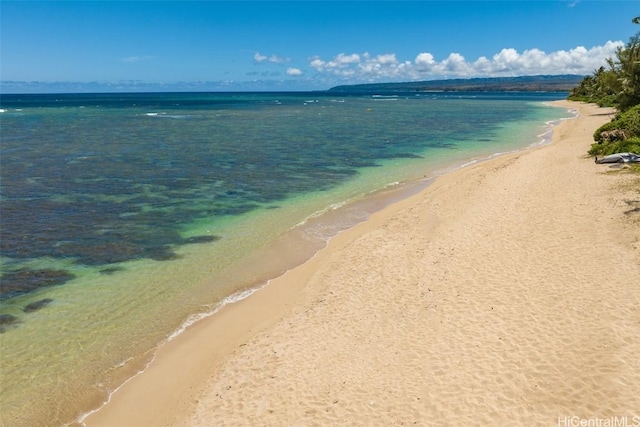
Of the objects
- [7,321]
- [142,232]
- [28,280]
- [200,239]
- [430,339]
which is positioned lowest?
[7,321]

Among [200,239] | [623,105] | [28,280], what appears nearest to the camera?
[28,280]

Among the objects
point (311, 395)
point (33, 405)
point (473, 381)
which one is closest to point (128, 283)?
point (33, 405)

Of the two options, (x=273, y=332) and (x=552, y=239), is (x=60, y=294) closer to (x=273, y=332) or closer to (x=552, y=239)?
(x=273, y=332)

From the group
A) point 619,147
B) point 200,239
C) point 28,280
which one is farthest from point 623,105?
point 28,280

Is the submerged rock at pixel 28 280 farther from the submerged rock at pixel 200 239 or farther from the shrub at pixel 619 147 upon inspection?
the shrub at pixel 619 147

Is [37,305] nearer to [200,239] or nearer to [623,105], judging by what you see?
[200,239]

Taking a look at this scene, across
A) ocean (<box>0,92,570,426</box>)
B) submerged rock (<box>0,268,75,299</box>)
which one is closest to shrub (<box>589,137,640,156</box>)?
ocean (<box>0,92,570,426</box>)
